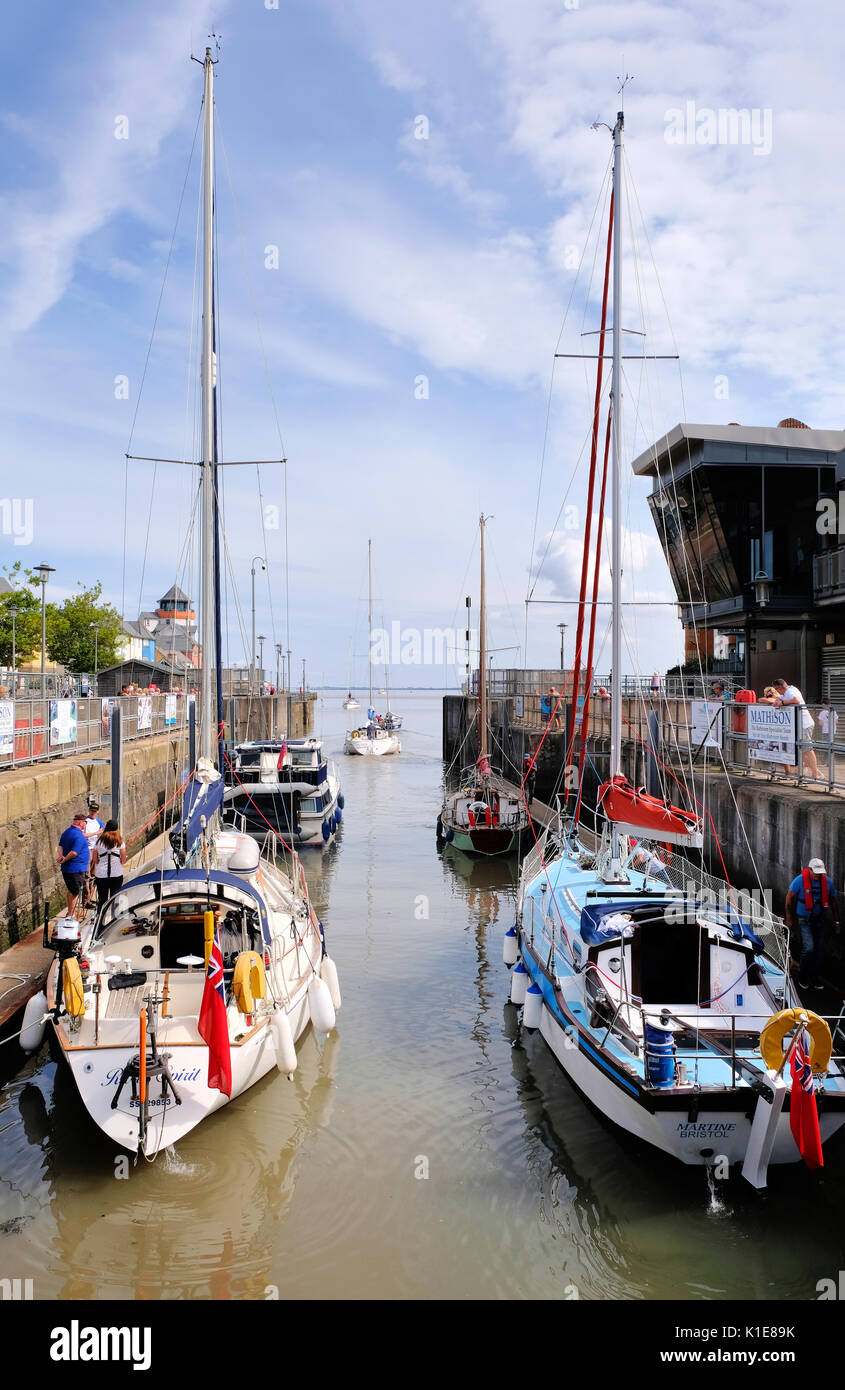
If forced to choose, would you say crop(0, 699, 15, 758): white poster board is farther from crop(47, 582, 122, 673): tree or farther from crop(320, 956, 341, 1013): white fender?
crop(47, 582, 122, 673): tree

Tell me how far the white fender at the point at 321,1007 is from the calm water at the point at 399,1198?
617 mm

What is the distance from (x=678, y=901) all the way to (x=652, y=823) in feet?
6.31

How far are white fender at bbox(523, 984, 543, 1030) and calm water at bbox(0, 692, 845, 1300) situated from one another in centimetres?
48

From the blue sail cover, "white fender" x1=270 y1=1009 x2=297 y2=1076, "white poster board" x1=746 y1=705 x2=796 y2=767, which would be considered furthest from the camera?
"white poster board" x1=746 y1=705 x2=796 y2=767

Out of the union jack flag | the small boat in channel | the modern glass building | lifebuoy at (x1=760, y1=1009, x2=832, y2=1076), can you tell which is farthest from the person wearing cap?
the modern glass building

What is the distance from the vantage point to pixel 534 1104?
10.5 metres

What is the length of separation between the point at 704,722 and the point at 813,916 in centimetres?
877

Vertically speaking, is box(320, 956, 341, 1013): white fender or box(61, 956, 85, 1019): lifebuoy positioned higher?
box(61, 956, 85, 1019): lifebuoy

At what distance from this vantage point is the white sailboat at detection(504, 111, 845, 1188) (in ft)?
25.7

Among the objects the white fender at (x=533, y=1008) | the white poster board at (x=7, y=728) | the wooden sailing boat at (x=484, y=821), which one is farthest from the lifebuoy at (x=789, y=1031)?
the wooden sailing boat at (x=484, y=821)

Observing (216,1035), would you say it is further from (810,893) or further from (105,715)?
(105,715)

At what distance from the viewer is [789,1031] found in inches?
306

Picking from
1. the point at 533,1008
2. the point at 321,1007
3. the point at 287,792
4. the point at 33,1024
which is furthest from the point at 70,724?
the point at 533,1008
